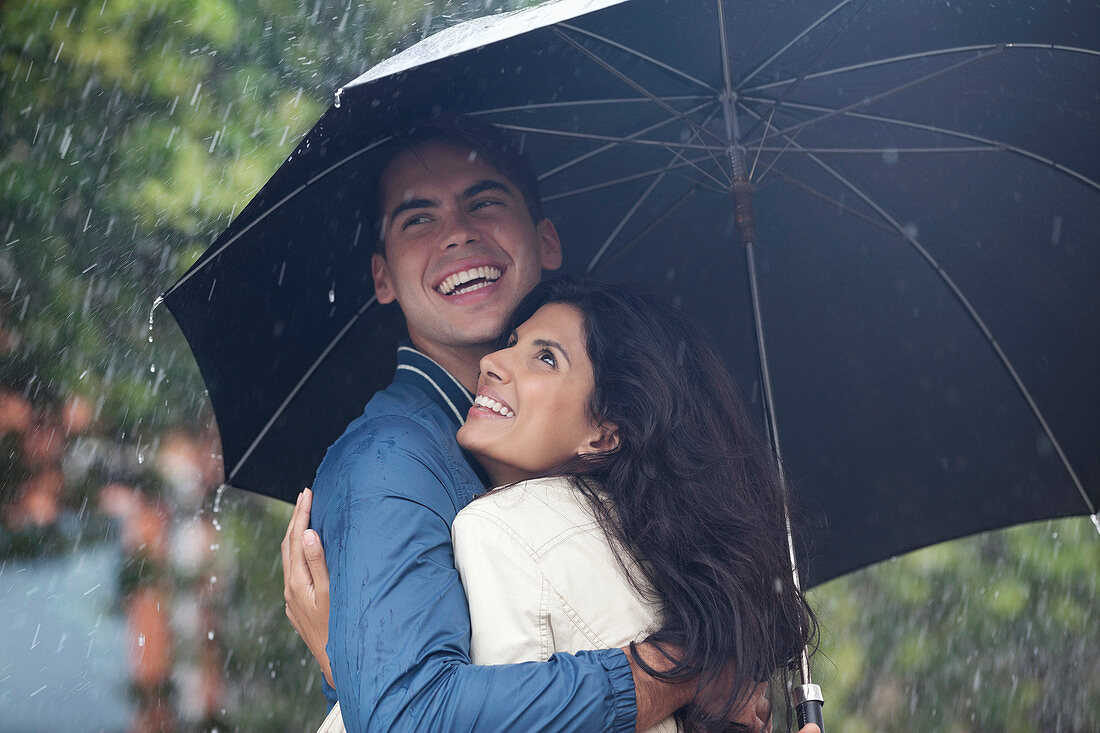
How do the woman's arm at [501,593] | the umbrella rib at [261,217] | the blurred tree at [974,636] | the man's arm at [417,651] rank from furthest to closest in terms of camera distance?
the blurred tree at [974,636] < the umbrella rib at [261,217] < the woman's arm at [501,593] < the man's arm at [417,651]

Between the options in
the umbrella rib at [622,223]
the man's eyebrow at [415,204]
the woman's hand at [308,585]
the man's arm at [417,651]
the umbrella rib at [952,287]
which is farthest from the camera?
the umbrella rib at [622,223]

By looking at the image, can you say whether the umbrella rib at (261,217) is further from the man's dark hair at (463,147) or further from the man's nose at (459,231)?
the man's nose at (459,231)

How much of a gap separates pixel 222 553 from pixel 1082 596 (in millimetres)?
4661

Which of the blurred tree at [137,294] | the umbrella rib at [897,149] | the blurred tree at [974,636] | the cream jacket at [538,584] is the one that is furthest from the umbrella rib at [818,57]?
the blurred tree at [974,636]

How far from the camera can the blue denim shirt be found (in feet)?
6.08

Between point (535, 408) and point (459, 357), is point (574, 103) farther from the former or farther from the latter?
point (535, 408)

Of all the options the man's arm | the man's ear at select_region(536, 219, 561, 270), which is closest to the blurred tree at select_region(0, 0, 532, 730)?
the man's ear at select_region(536, 219, 561, 270)

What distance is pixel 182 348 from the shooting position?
567 cm

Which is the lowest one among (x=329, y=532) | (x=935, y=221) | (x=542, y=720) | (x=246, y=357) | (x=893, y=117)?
(x=542, y=720)

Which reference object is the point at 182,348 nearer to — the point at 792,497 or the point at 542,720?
the point at 792,497

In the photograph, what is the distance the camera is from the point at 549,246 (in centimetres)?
306

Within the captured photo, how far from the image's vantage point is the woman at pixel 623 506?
2.02 m

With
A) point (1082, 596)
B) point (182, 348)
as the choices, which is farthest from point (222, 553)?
point (1082, 596)

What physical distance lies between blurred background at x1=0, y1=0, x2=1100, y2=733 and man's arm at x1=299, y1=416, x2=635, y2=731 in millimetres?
3633
